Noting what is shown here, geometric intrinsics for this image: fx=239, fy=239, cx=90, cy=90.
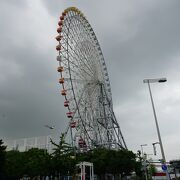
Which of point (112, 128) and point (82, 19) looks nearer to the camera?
point (82, 19)

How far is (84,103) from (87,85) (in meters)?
3.22

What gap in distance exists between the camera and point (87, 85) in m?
38.8

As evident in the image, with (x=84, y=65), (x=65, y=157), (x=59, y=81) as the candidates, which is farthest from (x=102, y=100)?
(x=65, y=157)

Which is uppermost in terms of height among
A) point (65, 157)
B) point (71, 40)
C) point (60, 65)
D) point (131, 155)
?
point (71, 40)

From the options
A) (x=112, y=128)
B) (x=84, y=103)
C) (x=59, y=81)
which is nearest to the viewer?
(x=59, y=81)

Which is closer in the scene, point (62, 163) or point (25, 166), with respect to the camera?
point (62, 163)

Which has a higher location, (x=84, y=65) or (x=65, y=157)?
(x=84, y=65)

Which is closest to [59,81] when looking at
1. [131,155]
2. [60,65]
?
[60,65]

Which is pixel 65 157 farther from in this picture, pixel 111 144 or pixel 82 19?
pixel 82 19

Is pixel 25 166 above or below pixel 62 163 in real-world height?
above

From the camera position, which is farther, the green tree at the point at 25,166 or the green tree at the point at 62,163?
the green tree at the point at 25,166

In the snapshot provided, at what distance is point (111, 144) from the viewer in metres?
47.8

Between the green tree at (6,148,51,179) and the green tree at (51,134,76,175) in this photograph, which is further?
the green tree at (6,148,51,179)

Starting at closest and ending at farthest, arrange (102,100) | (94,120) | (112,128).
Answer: (94,120)
(102,100)
(112,128)
